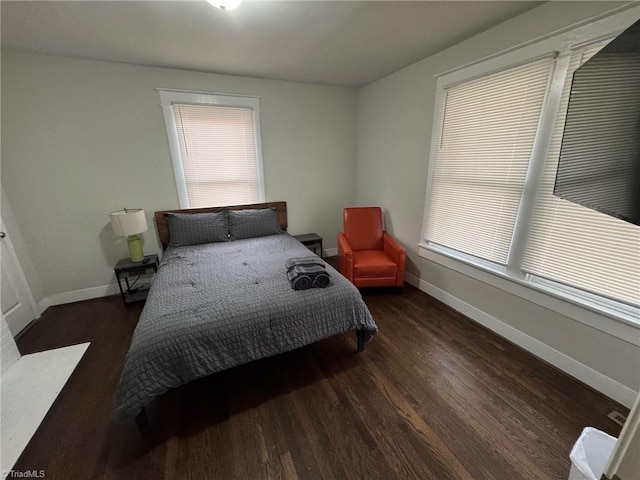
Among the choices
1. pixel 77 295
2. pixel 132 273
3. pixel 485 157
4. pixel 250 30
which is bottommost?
pixel 77 295

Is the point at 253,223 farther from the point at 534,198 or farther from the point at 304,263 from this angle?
the point at 534,198

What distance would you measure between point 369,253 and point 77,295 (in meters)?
3.47

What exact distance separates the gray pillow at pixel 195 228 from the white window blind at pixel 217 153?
332 millimetres

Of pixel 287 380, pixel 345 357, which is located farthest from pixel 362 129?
pixel 287 380

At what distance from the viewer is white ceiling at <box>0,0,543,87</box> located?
5.47ft

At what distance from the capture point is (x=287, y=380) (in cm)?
179

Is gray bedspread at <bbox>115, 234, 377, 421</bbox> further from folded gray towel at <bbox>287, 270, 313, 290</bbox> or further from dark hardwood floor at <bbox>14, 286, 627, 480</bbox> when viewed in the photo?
dark hardwood floor at <bbox>14, 286, 627, 480</bbox>

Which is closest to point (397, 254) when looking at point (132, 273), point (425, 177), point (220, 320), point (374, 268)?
point (374, 268)

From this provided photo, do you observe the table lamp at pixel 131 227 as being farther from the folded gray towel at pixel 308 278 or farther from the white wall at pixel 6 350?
the folded gray towel at pixel 308 278

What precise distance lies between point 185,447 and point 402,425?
123 centimetres

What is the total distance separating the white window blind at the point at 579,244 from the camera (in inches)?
58.9

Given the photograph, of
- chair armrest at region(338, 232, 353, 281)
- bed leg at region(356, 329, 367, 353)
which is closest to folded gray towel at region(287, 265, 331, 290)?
bed leg at region(356, 329, 367, 353)

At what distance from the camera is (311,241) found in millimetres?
3529

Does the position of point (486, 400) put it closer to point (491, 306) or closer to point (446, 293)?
point (491, 306)
